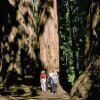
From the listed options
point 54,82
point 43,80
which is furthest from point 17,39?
point 54,82

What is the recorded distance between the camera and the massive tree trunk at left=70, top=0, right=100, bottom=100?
1302cm

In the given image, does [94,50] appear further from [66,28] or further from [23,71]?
[66,28]

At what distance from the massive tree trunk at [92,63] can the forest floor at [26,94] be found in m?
1.08

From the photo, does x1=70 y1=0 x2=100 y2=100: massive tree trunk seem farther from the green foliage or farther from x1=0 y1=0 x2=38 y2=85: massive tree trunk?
the green foliage

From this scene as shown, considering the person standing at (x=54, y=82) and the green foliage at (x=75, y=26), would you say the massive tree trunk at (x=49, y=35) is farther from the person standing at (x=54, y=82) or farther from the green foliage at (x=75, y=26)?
the green foliage at (x=75, y=26)

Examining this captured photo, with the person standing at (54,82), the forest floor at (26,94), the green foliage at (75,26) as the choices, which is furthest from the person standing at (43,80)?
the green foliage at (75,26)

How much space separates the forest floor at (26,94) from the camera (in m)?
14.5

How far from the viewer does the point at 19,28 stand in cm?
1680

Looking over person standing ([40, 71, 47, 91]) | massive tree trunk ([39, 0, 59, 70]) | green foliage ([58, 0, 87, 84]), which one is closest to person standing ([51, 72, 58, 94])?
person standing ([40, 71, 47, 91])

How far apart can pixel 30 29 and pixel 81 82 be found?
161 inches

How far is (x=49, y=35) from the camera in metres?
17.9

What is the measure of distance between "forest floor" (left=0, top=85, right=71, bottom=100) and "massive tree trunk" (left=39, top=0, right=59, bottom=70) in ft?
6.54

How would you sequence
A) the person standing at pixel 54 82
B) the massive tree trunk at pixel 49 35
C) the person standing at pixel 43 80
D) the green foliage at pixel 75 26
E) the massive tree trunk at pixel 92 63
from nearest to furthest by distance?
the massive tree trunk at pixel 92 63
the person standing at pixel 43 80
the person standing at pixel 54 82
the massive tree trunk at pixel 49 35
the green foliage at pixel 75 26

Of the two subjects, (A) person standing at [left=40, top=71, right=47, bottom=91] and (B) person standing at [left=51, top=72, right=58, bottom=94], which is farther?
(B) person standing at [left=51, top=72, right=58, bottom=94]
